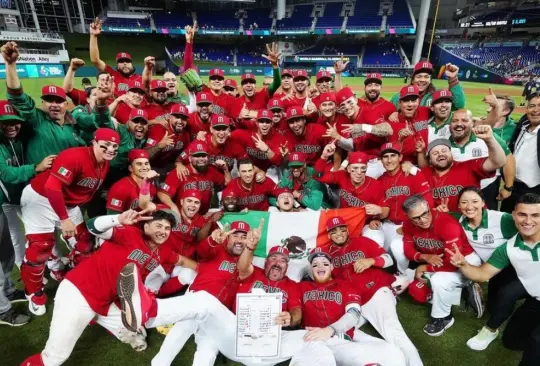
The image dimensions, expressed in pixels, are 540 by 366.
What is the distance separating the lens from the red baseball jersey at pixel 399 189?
4898 millimetres

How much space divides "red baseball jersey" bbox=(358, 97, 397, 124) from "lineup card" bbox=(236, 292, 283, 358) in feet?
13.5

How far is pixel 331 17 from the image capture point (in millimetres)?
45469

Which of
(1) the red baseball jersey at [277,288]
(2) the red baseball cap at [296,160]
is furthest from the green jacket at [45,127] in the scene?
(1) the red baseball jersey at [277,288]

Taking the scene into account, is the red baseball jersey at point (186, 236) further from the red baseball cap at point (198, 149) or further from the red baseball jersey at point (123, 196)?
the red baseball cap at point (198, 149)

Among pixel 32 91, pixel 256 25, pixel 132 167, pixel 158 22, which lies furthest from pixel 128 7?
pixel 132 167

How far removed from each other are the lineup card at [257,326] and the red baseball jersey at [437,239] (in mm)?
2207

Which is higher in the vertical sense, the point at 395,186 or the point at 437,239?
the point at 395,186

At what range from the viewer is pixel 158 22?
1797 inches

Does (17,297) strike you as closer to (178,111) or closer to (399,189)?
(178,111)

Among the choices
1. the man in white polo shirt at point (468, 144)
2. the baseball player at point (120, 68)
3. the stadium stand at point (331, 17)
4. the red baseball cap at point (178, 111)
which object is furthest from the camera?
the stadium stand at point (331, 17)

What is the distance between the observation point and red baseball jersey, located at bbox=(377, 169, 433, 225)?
4898 millimetres

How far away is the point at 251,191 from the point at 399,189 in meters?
2.35

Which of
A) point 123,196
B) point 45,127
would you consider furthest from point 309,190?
point 45,127

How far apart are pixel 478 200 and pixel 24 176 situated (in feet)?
18.1
